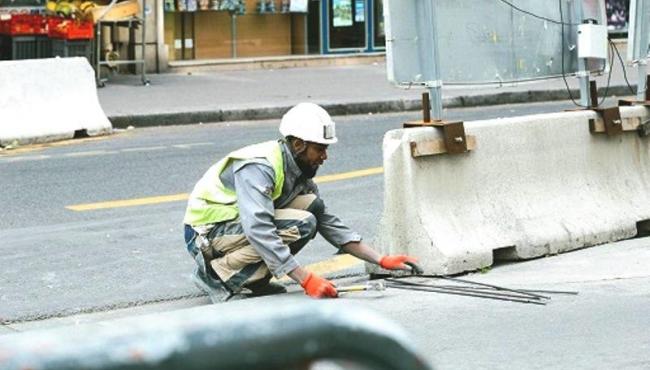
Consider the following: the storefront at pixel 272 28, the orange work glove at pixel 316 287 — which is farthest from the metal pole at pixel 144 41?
the orange work glove at pixel 316 287

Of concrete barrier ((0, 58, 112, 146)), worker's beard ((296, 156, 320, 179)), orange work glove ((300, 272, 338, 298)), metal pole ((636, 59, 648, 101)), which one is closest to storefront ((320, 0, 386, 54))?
concrete barrier ((0, 58, 112, 146))

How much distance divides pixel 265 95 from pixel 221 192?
11.1 metres

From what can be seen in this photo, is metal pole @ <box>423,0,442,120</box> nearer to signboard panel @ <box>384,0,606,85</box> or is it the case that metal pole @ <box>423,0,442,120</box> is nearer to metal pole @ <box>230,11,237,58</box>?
signboard panel @ <box>384,0,606,85</box>

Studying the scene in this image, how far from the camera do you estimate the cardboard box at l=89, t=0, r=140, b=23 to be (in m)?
18.0

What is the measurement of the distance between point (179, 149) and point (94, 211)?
3.37 metres

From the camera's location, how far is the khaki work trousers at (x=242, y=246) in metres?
6.35

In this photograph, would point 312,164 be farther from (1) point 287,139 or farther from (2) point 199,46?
(2) point 199,46

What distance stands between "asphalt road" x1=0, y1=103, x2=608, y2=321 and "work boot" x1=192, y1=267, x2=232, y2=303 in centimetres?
31

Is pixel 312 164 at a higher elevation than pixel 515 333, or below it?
higher

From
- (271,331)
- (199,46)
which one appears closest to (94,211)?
(271,331)

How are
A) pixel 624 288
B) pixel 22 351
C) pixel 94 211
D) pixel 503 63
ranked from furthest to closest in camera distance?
pixel 94 211
pixel 503 63
pixel 624 288
pixel 22 351

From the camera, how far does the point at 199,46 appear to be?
2095 centimetres

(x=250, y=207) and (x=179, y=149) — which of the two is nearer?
(x=250, y=207)

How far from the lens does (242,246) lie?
250 inches
